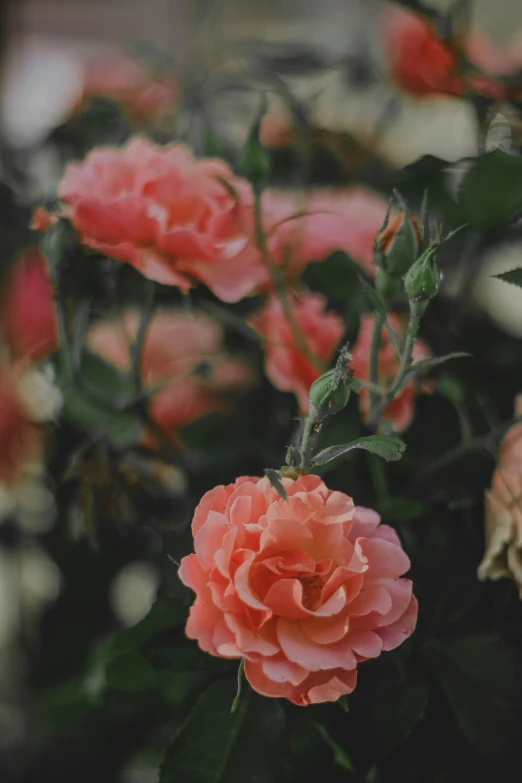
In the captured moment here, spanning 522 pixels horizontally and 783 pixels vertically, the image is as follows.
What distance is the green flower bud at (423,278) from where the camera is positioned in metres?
0.23

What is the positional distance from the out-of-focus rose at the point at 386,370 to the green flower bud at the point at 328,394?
0.06 meters

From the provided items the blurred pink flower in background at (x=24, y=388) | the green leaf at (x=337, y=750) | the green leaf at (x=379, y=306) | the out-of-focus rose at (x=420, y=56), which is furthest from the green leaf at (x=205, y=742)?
the out-of-focus rose at (x=420, y=56)

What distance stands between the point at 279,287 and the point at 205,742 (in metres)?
0.17

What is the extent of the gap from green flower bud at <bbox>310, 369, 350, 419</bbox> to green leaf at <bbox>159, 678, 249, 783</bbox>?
0.38 feet

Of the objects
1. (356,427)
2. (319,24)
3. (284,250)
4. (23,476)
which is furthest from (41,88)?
(356,427)

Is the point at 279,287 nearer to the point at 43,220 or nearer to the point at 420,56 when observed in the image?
the point at 43,220

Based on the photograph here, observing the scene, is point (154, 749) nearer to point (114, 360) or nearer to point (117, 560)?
point (117, 560)

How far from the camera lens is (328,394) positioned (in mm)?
210

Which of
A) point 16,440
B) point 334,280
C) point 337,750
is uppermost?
point 334,280

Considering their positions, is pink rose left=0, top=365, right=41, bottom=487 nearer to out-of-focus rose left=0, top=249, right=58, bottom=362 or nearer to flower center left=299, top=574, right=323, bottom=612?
out-of-focus rose left=0, top=249, right=58, bottom=362

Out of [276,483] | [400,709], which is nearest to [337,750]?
[400,709]

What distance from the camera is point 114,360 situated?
42 centimetres

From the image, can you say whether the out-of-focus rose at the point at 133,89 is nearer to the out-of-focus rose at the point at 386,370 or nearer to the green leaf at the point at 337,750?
the out-of-focus rose at the point at 386,370

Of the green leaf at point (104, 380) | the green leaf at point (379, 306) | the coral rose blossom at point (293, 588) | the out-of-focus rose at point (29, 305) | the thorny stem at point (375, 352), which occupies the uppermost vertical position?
the green leaf at point (379, 306)
